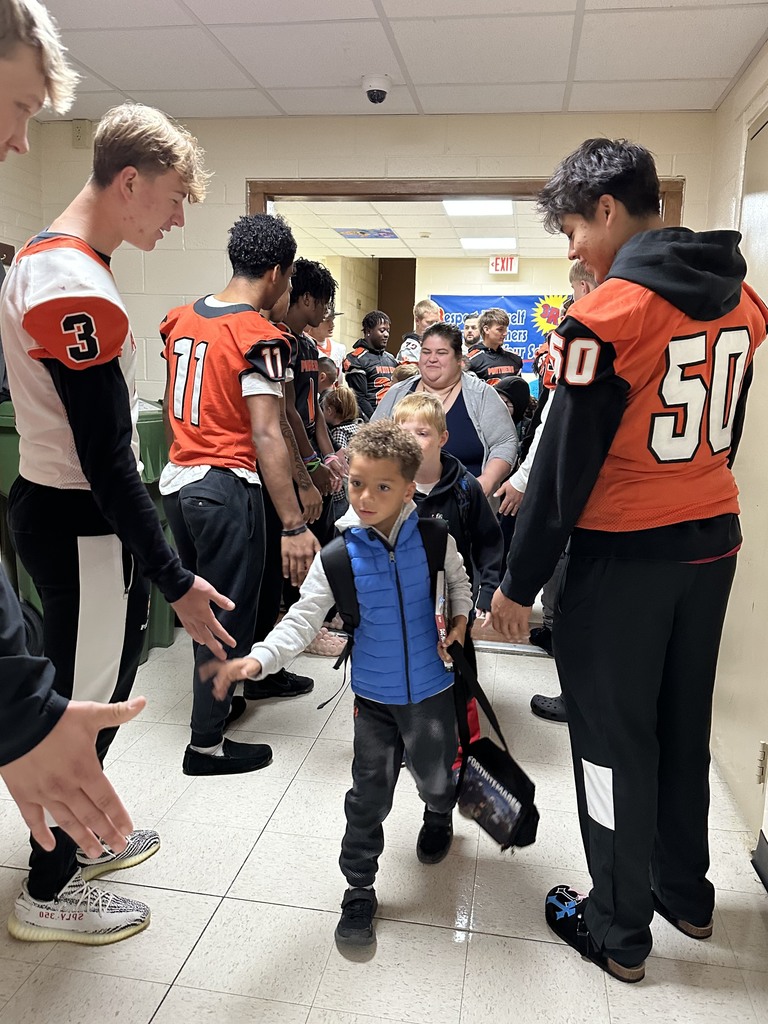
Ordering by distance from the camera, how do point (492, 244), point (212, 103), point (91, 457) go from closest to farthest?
point (91, 457) < point (212, 103) < point (492, 244)

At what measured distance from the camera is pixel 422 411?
2271 mm

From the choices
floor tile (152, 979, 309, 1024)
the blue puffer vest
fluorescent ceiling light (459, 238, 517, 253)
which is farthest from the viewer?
fluorescent ceiling light (459, 238, 517, 253)

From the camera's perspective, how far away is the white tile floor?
5.01 ft

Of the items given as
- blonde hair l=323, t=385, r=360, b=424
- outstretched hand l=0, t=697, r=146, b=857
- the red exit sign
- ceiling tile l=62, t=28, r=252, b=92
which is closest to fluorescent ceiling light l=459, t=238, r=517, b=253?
the red exit sign

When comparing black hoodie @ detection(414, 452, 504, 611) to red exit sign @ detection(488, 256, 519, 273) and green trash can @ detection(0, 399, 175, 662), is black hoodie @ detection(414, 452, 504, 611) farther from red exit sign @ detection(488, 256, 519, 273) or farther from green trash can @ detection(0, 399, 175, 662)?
red exit sign @ detection(488, 256, 519, 273)

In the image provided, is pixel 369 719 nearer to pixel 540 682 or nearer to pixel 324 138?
pixel 540 682

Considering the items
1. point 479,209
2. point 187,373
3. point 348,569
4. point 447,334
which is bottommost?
point 348,569

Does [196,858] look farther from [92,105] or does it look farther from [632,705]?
[92,105]

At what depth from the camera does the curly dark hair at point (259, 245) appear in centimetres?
238

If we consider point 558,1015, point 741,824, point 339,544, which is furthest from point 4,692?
point 741,824

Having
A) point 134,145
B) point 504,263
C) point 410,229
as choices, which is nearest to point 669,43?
point 134,145

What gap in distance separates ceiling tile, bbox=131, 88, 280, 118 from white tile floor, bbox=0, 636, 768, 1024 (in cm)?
307

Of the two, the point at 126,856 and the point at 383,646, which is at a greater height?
the point at 383,646

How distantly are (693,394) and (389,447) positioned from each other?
2.16 feet
